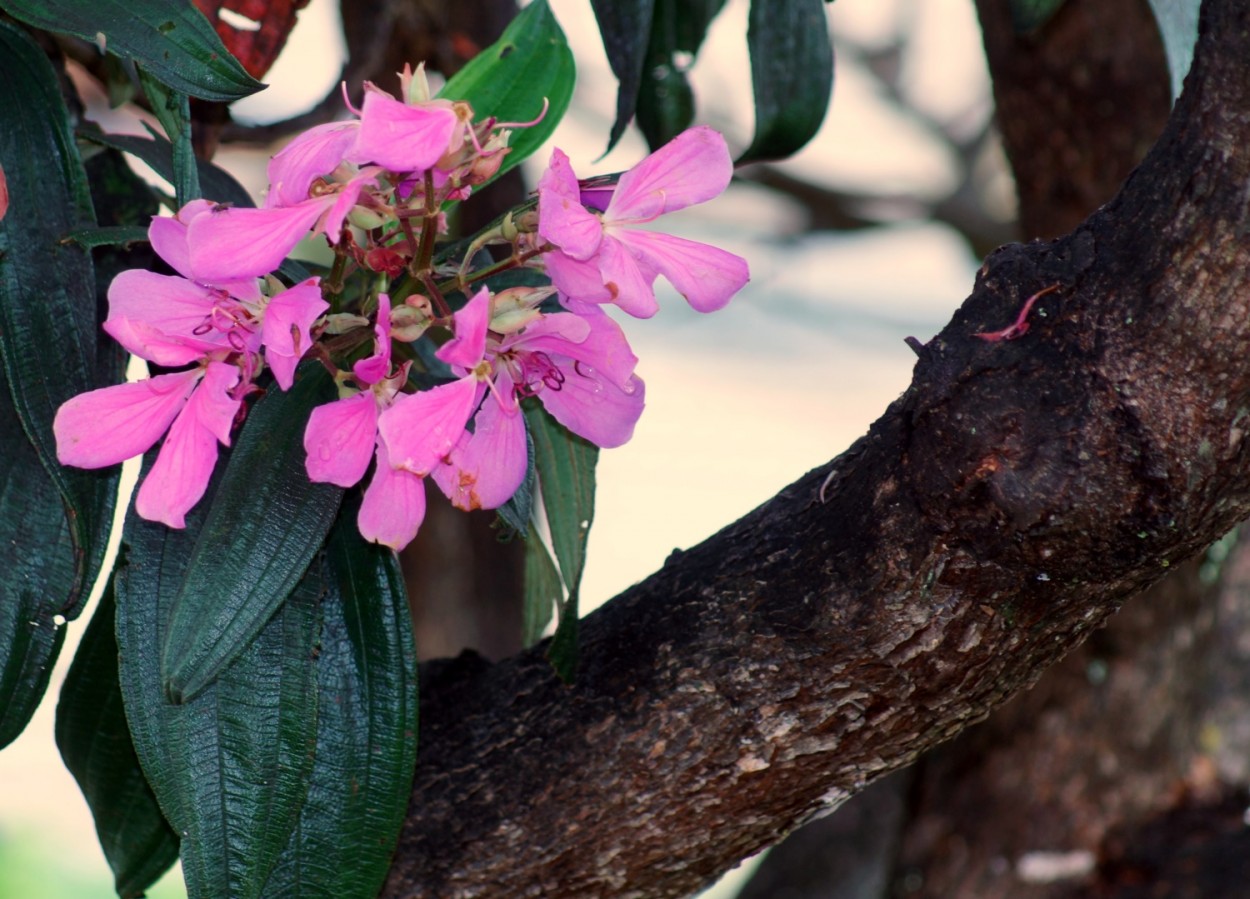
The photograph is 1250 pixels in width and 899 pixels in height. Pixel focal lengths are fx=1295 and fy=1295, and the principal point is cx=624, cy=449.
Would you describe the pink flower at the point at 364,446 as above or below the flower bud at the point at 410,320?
below

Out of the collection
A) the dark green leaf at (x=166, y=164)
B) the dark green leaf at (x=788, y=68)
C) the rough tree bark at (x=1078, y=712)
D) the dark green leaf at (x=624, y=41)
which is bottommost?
the rough tree bark at (x=1078, y=712)

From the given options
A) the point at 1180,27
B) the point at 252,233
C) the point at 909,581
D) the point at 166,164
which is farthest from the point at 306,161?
the point at 1180,27

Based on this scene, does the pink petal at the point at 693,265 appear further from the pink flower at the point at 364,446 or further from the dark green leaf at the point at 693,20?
the dark green leaf at the point at 693,20

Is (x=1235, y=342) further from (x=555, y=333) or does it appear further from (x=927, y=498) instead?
(x=555, y=333)

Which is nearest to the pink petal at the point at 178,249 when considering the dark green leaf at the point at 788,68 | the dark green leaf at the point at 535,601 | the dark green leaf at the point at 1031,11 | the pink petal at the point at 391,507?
the pink petal at the point at 391,507

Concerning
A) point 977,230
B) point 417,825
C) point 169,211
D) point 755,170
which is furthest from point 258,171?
point 417,825

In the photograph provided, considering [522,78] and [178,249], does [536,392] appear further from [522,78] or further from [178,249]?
[522,78]

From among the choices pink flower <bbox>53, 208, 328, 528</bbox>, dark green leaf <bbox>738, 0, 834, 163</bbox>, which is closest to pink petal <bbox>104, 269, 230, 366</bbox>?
pink flower <bbox>53, 208, 328, 528</bbox>
